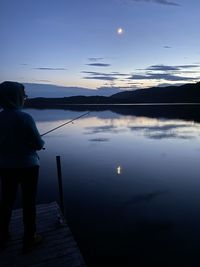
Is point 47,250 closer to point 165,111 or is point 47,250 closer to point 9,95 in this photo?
point 9,95

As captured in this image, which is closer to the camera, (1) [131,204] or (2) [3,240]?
(2) [3,240]

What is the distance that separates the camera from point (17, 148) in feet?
15.4

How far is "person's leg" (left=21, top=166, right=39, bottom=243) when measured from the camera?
4887 millimetres

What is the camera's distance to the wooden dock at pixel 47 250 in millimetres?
5227

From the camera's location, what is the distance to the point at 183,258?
25.9ft

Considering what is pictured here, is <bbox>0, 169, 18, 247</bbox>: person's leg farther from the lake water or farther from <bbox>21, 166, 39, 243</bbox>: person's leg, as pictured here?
the lake water

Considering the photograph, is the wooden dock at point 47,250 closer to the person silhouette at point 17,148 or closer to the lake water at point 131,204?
the person silhouette at point 17,148

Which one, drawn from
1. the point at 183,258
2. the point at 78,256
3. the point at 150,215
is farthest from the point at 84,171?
the point at 78,256

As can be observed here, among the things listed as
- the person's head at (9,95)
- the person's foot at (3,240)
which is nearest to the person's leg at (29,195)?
the person's foot at (3,240)

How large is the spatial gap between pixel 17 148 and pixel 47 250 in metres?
2.28

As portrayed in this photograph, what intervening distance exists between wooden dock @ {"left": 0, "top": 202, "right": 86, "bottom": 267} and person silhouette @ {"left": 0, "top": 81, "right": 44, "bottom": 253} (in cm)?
71

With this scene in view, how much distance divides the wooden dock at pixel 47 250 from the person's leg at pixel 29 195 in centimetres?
49

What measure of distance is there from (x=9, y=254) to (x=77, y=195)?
734 cm

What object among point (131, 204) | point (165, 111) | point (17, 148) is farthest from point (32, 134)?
point (165, 111)
